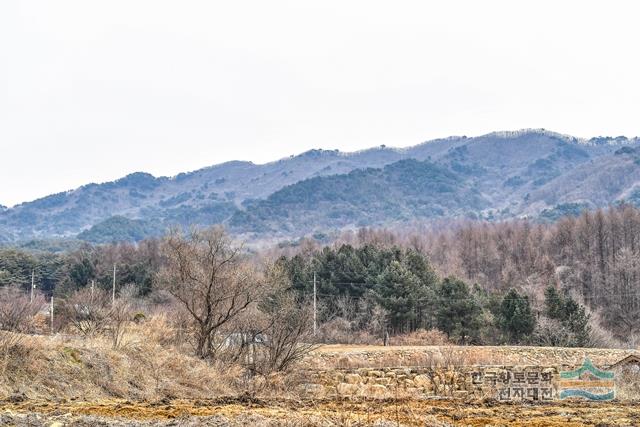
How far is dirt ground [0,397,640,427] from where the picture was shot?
12672 millimetres

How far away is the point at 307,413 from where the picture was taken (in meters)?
14.2

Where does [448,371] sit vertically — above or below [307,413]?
below

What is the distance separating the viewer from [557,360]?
104ft

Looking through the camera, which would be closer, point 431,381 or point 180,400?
point 180,400

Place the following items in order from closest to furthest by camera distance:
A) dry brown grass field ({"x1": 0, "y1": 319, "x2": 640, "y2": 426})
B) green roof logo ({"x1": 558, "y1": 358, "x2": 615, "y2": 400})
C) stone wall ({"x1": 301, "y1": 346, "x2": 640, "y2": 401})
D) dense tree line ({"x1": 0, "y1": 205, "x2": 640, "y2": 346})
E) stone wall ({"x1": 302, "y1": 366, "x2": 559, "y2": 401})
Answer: dry brown grass field ({"x1": 0, "y1": 319, "x2": 640, "y2": 426}), green roof logo ({"x1": 558, "y1": 358, "x2": 615, "y2": 400}), stone wall ({"x1": 301, "y1": 346, "x2": 640, "y2": 401}), stone wall ({"x1": 302, "y1": 366, "x2": 559, "y2": 401}), dense tree line ({"x1": 0, "y1": 205, "x2": 640, "y2": 346})

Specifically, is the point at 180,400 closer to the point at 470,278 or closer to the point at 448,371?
the point at 448,371

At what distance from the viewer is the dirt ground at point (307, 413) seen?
41.6 ft

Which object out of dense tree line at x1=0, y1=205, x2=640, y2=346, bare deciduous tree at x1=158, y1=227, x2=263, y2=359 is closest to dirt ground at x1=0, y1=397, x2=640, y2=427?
bare deciduous tree at x1=158, y1=227, x2=263, y2=359

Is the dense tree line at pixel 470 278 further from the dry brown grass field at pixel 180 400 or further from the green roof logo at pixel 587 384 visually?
the green roof logo at pixel 587 384

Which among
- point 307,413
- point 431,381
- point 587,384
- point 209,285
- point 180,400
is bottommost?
point 431,381

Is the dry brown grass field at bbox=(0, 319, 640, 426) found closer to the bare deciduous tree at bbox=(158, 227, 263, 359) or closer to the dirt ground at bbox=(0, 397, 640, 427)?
the dirt ground at bbox=(0, 397, 640, 427)

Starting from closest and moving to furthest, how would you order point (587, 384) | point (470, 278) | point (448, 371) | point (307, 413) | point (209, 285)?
point (307, 413), point (587, 384), point (448, 371), point (209, 285), point (470, 278)

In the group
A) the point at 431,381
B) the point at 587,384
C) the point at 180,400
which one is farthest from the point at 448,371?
the point at 180,400

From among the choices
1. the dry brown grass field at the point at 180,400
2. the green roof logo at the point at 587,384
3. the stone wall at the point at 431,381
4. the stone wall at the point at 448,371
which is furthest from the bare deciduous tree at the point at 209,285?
the green roof logo at the point at 587,384
